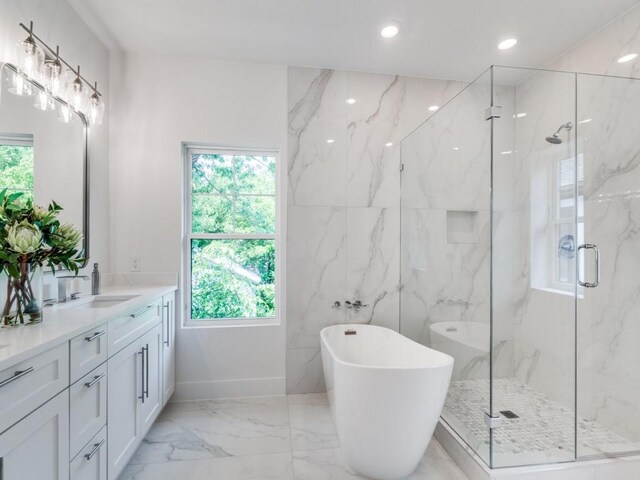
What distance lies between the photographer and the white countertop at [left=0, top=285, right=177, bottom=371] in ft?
3.04

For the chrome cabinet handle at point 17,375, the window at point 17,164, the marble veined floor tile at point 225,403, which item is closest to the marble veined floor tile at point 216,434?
the marble veined floor tile at point 225,403

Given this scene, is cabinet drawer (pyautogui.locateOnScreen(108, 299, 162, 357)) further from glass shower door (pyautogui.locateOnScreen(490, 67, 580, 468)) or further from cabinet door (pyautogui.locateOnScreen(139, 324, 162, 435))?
glass shower door (pyautogui.locateOnScreen(490, 67, 580, 468))

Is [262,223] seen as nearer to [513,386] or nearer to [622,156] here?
[513,386]

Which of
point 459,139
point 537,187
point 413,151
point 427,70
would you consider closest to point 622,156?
point 537,187

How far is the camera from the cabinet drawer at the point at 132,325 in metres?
1.49

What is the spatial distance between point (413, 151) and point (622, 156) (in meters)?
1.32

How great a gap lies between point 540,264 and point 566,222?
327 millimetres

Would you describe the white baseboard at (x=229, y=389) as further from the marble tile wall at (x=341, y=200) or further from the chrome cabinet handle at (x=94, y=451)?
the chrome cabinet handle at (x=94, y=451)

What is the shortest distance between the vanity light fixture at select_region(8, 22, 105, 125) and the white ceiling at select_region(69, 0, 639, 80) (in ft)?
1.60

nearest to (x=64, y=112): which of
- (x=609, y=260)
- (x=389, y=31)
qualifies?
(x=389, y=31)

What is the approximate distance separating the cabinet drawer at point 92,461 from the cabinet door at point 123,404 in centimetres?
5

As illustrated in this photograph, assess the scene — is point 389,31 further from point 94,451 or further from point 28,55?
point 94,451

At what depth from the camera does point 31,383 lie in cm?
97

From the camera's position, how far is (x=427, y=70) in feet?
8.87
